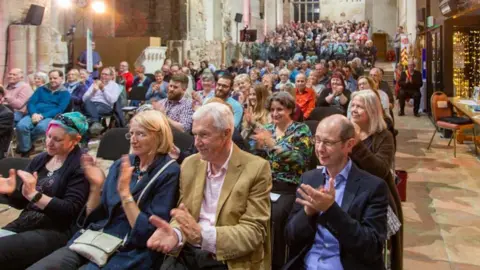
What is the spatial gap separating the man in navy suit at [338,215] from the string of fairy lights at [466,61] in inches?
342

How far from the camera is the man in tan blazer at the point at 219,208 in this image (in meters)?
2.49

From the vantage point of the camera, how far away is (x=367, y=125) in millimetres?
3660

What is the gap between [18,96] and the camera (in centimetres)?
786

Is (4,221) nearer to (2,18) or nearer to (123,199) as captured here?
(123,199)

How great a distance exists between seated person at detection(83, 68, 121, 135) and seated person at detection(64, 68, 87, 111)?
0.14m

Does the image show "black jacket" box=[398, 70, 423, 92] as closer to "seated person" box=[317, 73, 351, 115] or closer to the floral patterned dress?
"seated person" box=[317, 73, 351, 115]

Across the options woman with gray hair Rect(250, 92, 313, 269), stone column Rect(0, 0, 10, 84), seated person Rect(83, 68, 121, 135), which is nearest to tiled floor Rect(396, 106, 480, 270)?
woman with gray hair Rect(250, 92, 313, 269)

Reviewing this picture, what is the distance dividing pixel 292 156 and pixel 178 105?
82.2 inches

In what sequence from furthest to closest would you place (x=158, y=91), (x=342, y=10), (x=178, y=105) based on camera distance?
1. (x=342, y=10)
2. (x=158, y=91)
3. (x=178, y=105)

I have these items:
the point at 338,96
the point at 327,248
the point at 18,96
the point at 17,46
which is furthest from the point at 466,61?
the point at 327,248

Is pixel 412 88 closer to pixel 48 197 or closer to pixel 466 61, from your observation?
pixel 466 61

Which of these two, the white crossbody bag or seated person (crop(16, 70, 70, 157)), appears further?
seated person (crop(16, 70, 70, 157))

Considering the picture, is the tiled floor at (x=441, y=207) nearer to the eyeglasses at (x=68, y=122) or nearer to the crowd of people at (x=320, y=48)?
the eyeglasses at (x=68, y=122)

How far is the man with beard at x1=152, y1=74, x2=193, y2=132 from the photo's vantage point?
17.6 ft
